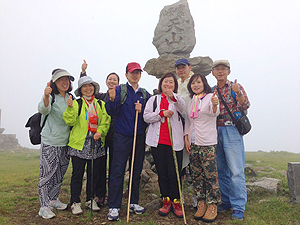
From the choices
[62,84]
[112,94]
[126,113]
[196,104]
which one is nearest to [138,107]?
[126,113]

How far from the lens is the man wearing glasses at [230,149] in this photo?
472cm

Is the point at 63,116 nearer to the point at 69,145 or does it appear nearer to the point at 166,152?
the point at 69,145

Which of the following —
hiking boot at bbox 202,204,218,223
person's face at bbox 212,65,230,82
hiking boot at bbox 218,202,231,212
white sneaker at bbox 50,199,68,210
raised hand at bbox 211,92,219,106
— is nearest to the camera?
raised hand at bbox 211,92,219,106

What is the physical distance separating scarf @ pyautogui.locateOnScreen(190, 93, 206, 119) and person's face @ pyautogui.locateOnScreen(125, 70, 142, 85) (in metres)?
1.34

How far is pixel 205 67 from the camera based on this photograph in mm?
9555

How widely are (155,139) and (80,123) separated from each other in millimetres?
1687

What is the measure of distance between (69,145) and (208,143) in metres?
2.95

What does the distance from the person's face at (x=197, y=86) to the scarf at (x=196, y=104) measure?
0.29 feet

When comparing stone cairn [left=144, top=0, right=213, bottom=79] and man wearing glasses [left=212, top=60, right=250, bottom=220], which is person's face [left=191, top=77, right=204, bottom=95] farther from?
stone cairn [left=144, top=0, right=213, bottom=79]

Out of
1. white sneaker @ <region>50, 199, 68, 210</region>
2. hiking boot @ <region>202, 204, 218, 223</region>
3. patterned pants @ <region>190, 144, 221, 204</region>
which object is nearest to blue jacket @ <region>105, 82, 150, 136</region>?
patterned pants @ <region>190, 144, 221, 204</region>

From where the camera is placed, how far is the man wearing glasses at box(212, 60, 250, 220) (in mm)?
4723

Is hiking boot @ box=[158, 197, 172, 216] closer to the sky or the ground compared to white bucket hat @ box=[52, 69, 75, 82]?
closer to the ground

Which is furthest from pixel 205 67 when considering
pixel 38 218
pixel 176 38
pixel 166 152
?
pixel 38 218

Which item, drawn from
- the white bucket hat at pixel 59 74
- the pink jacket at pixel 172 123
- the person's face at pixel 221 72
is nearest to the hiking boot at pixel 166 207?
the pink jacket at pixel 172 123
